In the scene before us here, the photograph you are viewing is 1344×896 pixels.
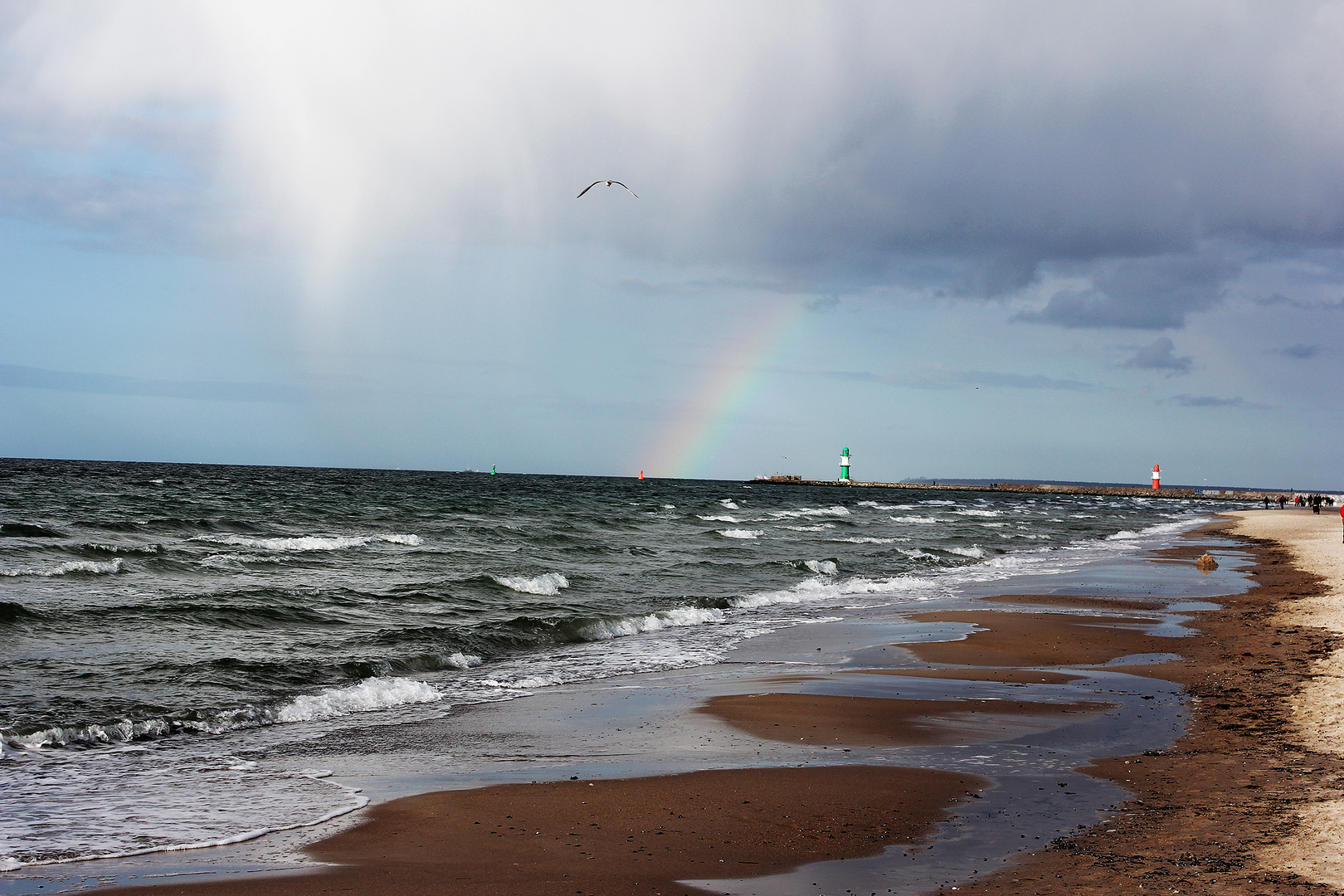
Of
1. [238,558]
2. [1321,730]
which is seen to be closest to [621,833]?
[1321,730]

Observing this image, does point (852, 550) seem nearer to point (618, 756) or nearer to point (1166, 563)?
point (1166, 563)

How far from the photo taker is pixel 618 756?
8.38 meters

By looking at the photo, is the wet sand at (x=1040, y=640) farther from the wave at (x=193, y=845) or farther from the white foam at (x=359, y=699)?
the wave at (x=193, y=845)

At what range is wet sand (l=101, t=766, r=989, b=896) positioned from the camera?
5480 mm

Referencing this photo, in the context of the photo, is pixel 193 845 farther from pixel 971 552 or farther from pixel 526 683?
pixel 971 552

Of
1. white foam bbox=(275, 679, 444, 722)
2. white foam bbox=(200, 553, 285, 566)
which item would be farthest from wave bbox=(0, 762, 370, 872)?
white foam bbox=(200, 553, 285, 566)

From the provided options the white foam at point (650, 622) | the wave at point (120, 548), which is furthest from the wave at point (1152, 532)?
the wave at point (120, 548)

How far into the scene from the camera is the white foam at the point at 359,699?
10375 millimetres

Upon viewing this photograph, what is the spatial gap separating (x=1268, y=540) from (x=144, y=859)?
1813 inches

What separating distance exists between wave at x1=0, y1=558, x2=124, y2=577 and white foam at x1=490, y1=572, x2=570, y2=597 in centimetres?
859

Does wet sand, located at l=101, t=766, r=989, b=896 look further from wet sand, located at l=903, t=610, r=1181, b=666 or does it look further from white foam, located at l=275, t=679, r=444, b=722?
wet sand, located at l=903, t=610, r=1181, b=666

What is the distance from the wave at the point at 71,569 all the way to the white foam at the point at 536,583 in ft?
28.2

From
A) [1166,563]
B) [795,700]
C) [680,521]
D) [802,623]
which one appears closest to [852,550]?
[1166,563]

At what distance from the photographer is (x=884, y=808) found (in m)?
6.82
